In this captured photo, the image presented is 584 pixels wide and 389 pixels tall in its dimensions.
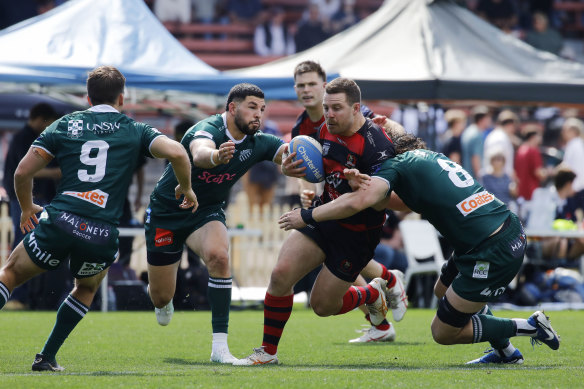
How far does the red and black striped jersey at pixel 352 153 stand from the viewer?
6266 mm

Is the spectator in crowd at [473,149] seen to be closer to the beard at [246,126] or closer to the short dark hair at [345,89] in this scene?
the beard at [246,126]

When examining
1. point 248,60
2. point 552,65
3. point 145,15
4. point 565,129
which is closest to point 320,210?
point 145,15

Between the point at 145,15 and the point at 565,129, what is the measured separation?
7.25 m

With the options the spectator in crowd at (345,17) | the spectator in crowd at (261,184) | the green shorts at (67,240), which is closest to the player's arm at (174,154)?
the green shorts at (67,240)

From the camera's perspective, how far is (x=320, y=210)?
5996mm

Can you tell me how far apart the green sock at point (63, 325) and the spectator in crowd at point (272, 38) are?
715 inches

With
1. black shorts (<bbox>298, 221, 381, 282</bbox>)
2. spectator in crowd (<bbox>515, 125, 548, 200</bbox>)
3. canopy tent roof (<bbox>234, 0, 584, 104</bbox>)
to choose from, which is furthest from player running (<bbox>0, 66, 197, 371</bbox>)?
spectator in crowd (<bbox>515, 125, 548, 200</bbox>)

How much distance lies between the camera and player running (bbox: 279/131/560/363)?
589 cm

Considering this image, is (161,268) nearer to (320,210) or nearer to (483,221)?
(320,210)

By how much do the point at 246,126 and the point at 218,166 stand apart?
0.43 m

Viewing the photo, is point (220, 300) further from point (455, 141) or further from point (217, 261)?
point (455, 141)

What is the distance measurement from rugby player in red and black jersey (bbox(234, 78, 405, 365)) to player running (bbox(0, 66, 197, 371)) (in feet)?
3.50

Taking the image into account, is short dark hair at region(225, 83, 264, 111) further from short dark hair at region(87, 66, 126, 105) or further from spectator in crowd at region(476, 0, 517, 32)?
spectator in crowd at region(476, 0, 517, 32)

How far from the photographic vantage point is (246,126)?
6699mm
